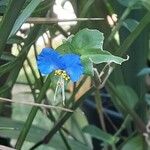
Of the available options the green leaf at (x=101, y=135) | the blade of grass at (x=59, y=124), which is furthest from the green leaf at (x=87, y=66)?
the green leaf at (x=101, y=135)

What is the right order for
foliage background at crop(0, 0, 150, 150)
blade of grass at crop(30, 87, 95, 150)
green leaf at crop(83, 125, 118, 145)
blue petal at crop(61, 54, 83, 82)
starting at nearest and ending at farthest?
1. blue petal at crop(61, 54, 83, 82)
2. foliage background at crop(0, 0, 150, 150)
3. blade of grass at crop(30, 87, 95, 150)
4. green leaf at crop(83, 125, 118, 145)

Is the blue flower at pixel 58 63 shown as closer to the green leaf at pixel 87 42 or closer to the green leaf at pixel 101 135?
the green leaf at pixel 87 42

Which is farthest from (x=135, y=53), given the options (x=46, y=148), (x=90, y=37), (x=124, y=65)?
(x=90, y=37)

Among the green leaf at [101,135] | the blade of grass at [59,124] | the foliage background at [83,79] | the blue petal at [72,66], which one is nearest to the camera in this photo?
the blue petal at [72,66]

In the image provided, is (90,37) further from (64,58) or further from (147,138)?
(147,138)

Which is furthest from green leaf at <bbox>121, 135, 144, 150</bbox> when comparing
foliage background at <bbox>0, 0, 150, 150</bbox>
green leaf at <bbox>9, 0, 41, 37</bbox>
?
green leaf at <bbox>9, 0, 41, 37</bbox>

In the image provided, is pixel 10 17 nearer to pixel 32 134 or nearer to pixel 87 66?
pixel 87 66

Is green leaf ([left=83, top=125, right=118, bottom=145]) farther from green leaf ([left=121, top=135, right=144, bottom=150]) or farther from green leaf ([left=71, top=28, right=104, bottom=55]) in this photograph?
green leaf ([left=71, top=28, right=104, bottom=55])
